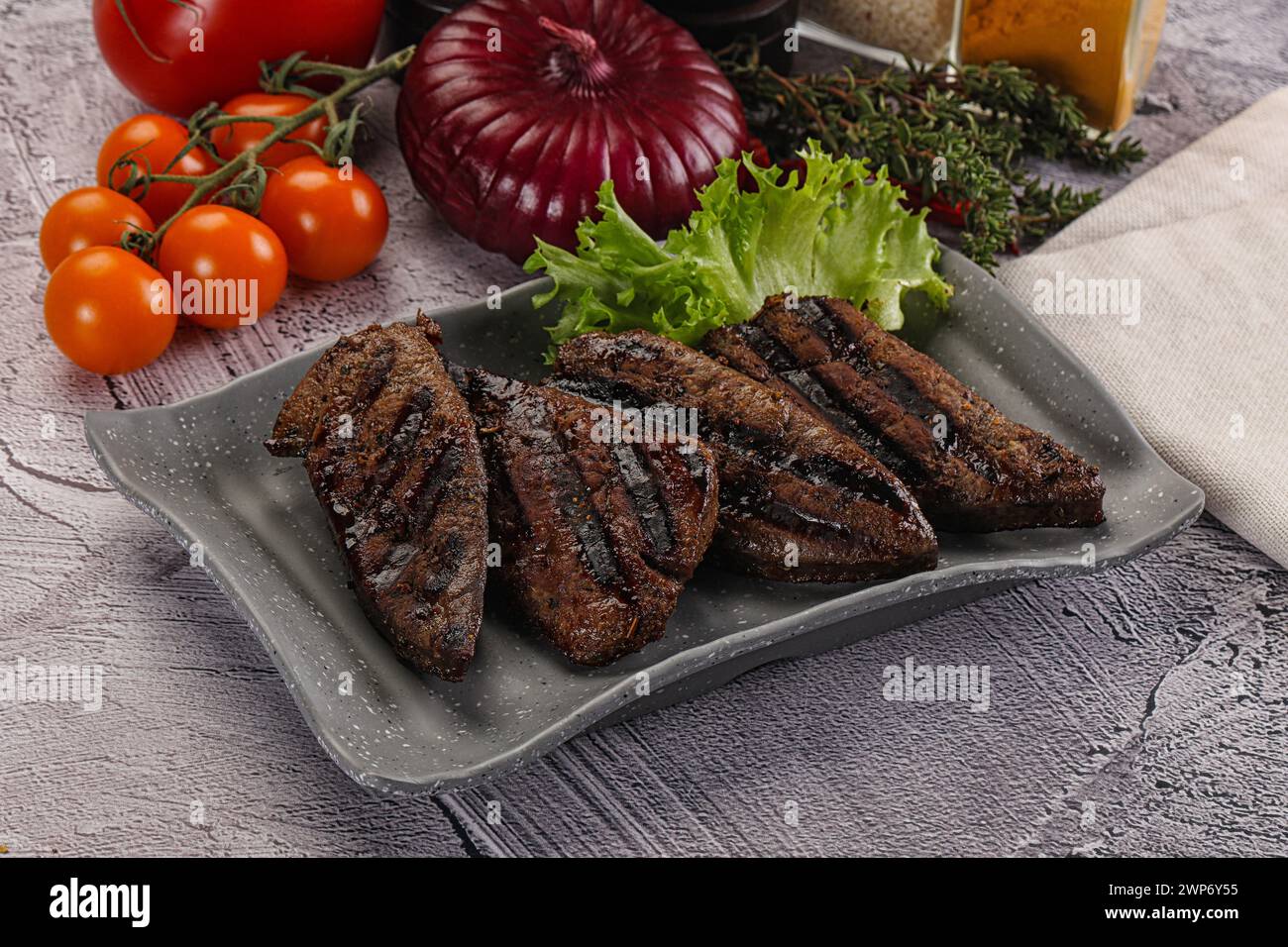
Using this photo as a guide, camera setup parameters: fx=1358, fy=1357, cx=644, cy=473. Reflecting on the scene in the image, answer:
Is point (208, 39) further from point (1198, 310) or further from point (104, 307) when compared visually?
point (1198, 310)

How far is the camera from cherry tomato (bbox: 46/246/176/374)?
388cm

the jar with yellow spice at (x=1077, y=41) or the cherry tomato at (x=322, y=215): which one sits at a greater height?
the jar with yellow spice at (x=1077, y=41)

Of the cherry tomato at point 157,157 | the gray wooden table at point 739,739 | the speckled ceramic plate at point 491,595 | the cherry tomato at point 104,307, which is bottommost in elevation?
the gray wooden table at point 739,739

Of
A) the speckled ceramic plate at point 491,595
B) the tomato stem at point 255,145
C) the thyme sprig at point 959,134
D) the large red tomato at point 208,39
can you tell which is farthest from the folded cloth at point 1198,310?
the large red tomato at point 208,39

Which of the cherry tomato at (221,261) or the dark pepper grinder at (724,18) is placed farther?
the dark pepper grinder at (724,18)

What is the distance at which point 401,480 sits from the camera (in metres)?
3.07

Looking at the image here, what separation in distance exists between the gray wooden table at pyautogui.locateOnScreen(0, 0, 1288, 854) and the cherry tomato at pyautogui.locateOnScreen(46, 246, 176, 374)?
10.5 inches

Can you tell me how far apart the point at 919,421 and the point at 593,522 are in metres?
0.89

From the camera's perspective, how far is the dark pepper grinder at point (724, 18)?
4.98 m

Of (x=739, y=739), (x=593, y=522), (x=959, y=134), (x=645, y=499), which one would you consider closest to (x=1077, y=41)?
(x=959, y=134)

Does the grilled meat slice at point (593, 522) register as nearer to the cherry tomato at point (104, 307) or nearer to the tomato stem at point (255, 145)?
the cherry tomato at point (104, 307)

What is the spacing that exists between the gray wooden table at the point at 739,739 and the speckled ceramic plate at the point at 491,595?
16cm

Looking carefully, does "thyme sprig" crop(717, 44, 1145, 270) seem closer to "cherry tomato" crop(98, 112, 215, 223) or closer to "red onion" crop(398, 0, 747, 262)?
"red onion" crop(398, 0, 747, 262)

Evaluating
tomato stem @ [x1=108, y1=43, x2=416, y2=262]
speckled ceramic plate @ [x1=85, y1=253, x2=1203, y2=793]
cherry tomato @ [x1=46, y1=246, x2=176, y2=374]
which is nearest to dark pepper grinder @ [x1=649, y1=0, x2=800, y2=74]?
tomato stem @ [x1=108, y1=43, x2=416, y2=262]
